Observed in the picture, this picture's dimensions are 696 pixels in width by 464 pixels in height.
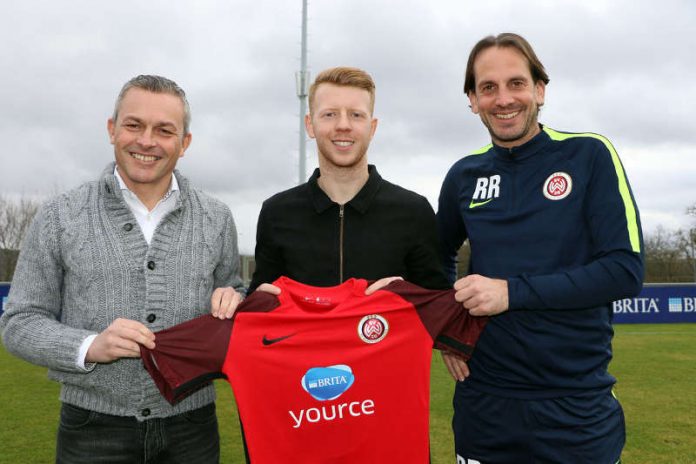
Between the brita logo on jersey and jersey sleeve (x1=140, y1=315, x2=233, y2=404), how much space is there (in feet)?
1.12

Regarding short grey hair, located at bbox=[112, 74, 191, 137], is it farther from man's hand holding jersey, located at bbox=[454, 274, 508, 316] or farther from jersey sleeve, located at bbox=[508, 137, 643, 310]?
jersey sleeve, located at bbox=[508, 137, 643, 310]

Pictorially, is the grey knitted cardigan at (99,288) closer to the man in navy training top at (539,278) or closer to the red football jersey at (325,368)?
the red football jersey at (325,368)

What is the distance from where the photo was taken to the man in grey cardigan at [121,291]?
2.16 metres

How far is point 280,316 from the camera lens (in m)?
2.31

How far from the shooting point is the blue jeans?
219 centimetres

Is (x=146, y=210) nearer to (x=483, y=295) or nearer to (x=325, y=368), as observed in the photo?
(x=325, y=368)

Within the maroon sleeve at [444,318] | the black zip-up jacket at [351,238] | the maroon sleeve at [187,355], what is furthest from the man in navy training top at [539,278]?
the maroon sleeve at [187,355]

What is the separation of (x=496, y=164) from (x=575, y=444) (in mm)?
1255

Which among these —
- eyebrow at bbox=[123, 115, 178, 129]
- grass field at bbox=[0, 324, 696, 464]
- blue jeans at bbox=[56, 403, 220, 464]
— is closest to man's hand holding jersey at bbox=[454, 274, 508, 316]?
blue jeans at bbox=[56, 403, 220, 464]

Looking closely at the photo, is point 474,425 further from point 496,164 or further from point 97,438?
point 97,438

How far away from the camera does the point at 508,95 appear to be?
2.56 metres

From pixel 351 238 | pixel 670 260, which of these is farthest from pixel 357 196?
pixel 670 260

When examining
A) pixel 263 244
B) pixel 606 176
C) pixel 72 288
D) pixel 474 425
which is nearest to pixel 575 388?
pixel 474 425

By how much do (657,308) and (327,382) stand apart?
17.3 m
